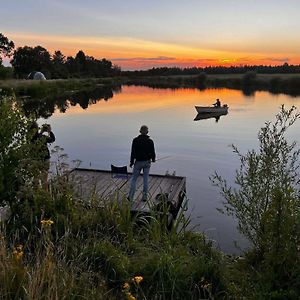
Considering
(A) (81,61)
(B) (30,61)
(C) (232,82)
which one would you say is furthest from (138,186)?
(A) (81,61)

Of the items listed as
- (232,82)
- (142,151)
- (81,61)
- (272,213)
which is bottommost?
(142,151)

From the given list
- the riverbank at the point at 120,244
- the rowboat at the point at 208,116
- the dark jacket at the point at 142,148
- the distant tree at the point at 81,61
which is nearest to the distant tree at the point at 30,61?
the distant tree at the point at 81,61

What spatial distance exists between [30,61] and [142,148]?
334 feet

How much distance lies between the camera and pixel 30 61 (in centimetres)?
10350

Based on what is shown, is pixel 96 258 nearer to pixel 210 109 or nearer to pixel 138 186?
pixel 138 186

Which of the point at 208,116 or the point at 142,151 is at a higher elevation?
the point at 142,151

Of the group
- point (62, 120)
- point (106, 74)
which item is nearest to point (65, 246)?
point (62, 120)

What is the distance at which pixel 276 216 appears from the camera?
4.64 metres

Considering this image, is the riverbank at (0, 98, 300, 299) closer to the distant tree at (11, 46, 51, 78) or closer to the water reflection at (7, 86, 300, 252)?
the water reflection at (7, 86, 300, 252)

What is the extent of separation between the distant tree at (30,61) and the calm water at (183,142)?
5612 centimetres

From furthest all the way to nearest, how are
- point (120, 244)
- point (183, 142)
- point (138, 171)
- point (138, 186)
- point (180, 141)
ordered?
point (180, 141) < point (183, 142) < point (138, 186) < point (138, 171) < point (120, 244)

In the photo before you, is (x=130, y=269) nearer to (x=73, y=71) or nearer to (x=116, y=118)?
(x=116, y=118)

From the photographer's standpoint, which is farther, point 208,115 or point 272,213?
point 208,115

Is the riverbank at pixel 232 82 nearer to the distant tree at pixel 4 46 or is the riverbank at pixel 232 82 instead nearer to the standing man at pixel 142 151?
the distant tree at pixel 4 46
